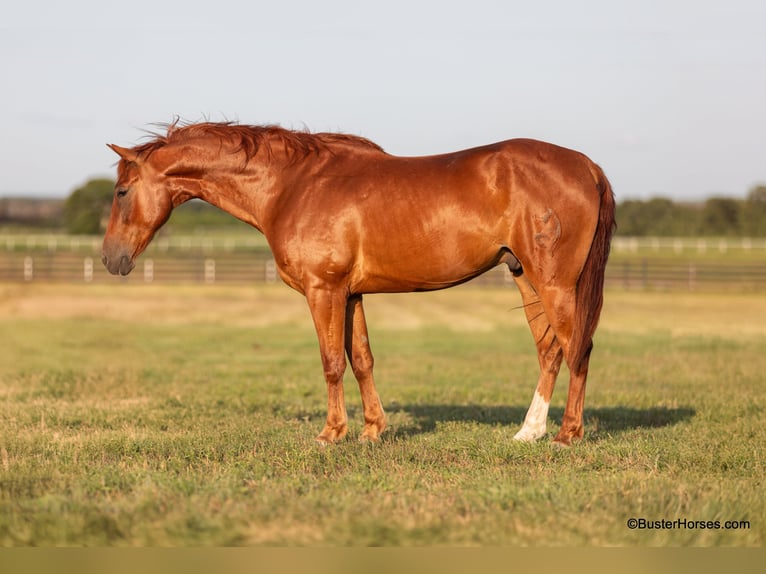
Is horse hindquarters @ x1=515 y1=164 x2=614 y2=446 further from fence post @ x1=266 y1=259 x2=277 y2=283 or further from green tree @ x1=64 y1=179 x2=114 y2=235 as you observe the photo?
fence post @ x1=266 y1=259 x2=277 y2=283

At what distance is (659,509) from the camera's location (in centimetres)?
552

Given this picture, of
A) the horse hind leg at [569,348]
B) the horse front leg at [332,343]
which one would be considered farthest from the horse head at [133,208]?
the horse hind leg at [569,348]

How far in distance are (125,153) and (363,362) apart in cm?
274

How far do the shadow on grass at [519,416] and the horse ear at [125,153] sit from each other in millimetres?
3401

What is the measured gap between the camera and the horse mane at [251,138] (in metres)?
8.21

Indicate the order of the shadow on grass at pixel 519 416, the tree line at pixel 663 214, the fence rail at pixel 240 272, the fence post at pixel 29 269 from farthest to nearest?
the fence post at pixel 29 269 < the fence rail at pixel 240 272 < the tree line at pixel 663 214 < the shadow on grass at pixel 519 416

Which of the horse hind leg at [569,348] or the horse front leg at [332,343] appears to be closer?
the horse hind leg at [569,348]

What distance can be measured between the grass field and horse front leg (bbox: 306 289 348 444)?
0.20 m

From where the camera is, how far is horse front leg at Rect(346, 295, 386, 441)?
809 centimetres

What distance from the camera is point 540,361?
325 inches

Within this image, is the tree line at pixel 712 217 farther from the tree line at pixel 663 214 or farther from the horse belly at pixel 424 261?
the horse belly at pixel 424 261

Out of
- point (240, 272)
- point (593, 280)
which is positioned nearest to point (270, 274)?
point (240, 272)

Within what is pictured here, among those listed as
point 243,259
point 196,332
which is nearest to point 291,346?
point 196,332

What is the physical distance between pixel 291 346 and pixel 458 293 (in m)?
18.6
